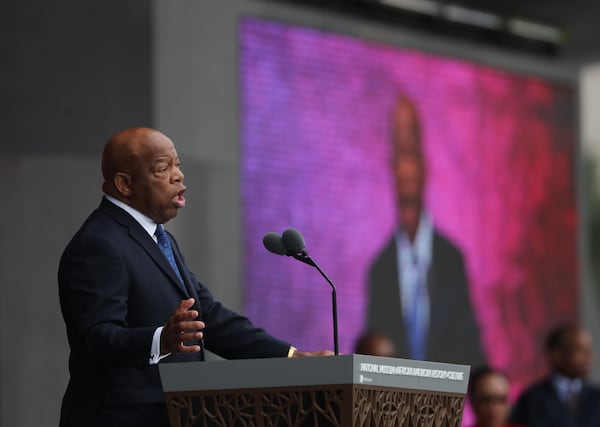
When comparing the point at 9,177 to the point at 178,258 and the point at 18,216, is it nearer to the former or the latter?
the point at 18,216

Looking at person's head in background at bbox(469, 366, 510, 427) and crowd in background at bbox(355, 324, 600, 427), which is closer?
person's head in background at bbox(469, 366, 510, 427)

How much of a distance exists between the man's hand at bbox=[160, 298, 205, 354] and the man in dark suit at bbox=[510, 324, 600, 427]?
4.54m

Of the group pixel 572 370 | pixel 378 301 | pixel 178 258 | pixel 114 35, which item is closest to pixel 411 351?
pixel 378 301

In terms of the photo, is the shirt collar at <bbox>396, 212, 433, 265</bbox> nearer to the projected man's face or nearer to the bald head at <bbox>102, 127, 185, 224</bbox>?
the projected man's face

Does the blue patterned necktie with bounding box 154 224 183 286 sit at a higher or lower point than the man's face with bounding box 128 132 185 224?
lower

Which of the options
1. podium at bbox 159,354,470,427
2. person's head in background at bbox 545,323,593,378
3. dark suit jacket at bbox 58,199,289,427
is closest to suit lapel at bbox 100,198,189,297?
dark suit jacket at bbox 58,199,289,427

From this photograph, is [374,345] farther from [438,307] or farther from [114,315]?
[114,315]

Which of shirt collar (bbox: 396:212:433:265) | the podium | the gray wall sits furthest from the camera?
shirt collar (bbox: 396:212:433:265)

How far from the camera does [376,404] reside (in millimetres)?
3096

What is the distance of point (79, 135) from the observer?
677cm

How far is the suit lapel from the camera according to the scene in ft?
11.4

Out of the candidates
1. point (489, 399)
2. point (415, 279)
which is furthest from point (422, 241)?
point (489, 399)

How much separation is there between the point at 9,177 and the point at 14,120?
28cm

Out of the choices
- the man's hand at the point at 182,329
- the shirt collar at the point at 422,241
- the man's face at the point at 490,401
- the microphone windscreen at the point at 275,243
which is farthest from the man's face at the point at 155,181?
the shirt collar at the point at 422,241
